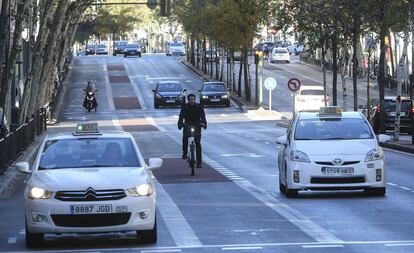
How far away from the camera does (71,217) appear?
1328 cm

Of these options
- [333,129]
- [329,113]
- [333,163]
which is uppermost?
[329,113]

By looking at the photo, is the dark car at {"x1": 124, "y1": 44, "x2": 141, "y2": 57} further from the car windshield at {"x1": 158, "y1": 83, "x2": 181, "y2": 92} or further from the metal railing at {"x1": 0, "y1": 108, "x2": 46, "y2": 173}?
the metal railing at {"x1": 0, "y1": 108, "x2": 46, "y2": 173}

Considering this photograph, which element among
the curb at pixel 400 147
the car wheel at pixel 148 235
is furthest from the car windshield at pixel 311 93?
the car wheel at pixel 148 235

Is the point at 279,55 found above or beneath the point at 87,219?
beneath

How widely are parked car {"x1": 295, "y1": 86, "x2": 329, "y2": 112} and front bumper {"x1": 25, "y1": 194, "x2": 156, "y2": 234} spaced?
46036 millimetres

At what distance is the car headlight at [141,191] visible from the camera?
1347cm

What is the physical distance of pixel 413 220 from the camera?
16047mm

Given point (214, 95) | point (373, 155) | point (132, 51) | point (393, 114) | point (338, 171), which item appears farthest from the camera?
point (132, 51)

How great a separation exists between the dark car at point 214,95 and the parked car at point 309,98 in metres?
13.1

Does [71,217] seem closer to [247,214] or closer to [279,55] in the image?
[247,214]

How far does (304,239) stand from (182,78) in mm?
82375

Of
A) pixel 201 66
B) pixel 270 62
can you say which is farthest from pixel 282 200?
pixel 270 62

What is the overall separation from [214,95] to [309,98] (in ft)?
45.4

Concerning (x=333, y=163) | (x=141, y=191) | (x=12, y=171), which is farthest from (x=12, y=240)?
(x=12, y=171)
